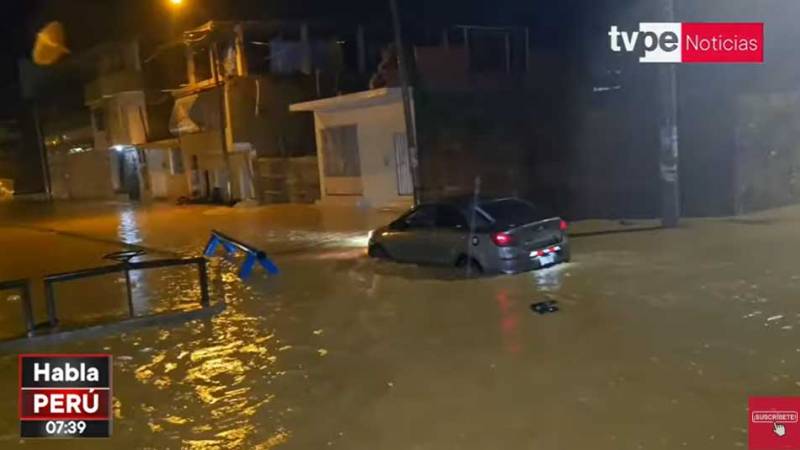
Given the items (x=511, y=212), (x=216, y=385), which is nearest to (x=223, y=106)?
(x=511, y=212)

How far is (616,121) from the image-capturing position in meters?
21.5

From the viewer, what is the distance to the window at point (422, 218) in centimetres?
1511

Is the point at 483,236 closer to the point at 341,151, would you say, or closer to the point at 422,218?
the point at 422,218

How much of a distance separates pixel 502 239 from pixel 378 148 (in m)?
15.2

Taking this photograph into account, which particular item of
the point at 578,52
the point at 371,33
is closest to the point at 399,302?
the point at 578,52

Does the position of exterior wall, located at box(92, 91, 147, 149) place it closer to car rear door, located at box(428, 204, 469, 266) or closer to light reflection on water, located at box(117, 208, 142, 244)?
light reflection on water, located at box(117, 208, 142, 244)

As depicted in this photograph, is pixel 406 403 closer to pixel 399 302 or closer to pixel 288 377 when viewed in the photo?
pixel 288 377

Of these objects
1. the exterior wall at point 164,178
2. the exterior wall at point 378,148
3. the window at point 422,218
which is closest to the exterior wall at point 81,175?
the exterior wall at point 164,178

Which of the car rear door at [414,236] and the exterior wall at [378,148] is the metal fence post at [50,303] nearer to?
the car rear door at [414,236]

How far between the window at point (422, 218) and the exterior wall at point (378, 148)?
1101cm

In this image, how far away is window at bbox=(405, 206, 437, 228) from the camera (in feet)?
49.6

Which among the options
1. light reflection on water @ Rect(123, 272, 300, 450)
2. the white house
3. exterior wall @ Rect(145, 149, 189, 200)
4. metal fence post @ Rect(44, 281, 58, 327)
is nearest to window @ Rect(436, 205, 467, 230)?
light reflection on water @ Rect(123, 272, 300, 450)

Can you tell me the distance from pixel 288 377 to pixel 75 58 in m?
51.1

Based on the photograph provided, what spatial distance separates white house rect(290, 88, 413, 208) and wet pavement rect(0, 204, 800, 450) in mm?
11061
